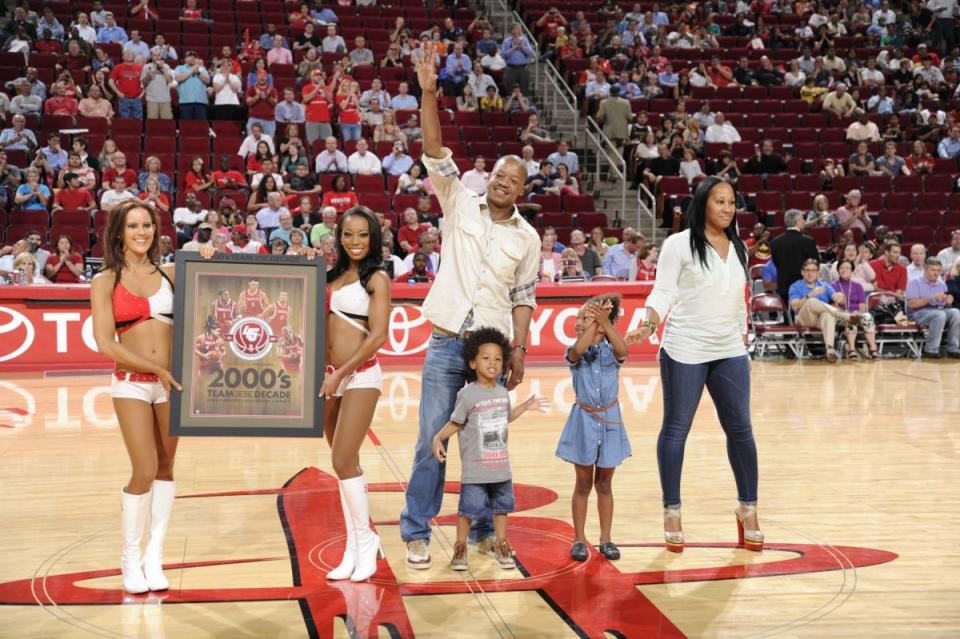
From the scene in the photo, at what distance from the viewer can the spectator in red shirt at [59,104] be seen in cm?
1439

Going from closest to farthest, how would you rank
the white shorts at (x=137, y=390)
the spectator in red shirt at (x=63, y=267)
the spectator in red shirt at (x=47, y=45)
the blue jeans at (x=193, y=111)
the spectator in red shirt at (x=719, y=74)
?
the white shorts at (x=137, y=390), the spectator in red shirt at (x=63, y=267), the blue jeans at (x=193, y=111), the spectator in red shirt at (x=47, y=45), the spectator in red shirt at (x=719, y=74)

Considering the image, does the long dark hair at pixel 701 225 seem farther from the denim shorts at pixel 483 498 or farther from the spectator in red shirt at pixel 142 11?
the spectator in red shirt at pixel 142 11

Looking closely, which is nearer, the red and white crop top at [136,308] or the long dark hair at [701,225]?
the red and white crop top at [136,308]

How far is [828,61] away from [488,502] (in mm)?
16905

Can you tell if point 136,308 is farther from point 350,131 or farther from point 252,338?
point 350,131

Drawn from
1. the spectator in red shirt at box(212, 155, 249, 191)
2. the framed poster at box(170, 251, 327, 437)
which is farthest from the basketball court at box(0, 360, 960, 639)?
the spectator in red shirt at box(212, 155, 249, 191)

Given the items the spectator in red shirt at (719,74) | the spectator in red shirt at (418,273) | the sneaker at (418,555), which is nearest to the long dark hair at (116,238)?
the sneaker at (418,555)

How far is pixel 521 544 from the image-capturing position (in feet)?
17.2

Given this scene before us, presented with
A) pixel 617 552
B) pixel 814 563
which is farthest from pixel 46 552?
pixel 814 563

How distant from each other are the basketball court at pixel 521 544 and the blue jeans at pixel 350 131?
24.8 ft

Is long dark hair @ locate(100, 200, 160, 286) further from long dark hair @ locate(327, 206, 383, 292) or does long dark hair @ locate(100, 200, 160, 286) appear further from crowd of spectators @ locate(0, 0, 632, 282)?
crowd of spectators @ locate(0, 0, 632, 282)

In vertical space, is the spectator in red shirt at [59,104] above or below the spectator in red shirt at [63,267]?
above

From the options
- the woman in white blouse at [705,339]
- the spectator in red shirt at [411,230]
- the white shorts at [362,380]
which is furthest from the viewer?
the spectator in red shirt at [411,230]

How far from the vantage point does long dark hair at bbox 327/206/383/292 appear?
4734 millimetres
